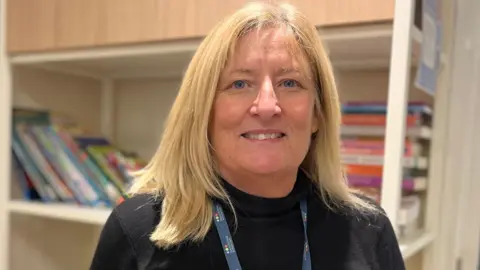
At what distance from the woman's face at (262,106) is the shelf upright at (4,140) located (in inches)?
33.3

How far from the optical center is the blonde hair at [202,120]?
2.51 ft

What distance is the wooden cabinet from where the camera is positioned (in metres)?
0.95

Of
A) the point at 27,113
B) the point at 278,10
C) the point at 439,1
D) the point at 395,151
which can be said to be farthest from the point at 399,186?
the point at 27,113

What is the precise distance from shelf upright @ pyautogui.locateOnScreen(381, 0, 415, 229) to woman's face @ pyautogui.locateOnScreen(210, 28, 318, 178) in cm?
20

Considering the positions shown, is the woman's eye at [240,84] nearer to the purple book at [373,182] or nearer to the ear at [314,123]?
the ear at [314,123]

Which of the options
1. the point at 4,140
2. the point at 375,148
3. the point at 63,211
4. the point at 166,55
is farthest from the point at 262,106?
the point at 4,140

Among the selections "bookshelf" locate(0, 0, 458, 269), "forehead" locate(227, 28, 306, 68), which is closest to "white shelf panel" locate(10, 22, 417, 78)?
"bookshelf" locate(0, 0, 458, 269)

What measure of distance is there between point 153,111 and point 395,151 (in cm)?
96

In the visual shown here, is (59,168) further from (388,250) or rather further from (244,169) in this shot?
(388,250)

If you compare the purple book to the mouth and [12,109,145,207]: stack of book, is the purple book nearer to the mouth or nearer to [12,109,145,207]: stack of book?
the mouth

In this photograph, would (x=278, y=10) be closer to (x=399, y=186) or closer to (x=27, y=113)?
(x=399, y=186)

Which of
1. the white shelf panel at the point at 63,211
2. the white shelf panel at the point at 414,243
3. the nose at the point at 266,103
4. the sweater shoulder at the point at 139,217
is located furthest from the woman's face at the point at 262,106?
the white shelf panel at the point at 63,211

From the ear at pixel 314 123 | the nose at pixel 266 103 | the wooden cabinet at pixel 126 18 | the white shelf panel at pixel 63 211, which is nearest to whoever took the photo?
the nose at pixel 266 103

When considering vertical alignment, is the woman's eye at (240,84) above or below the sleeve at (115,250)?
above
